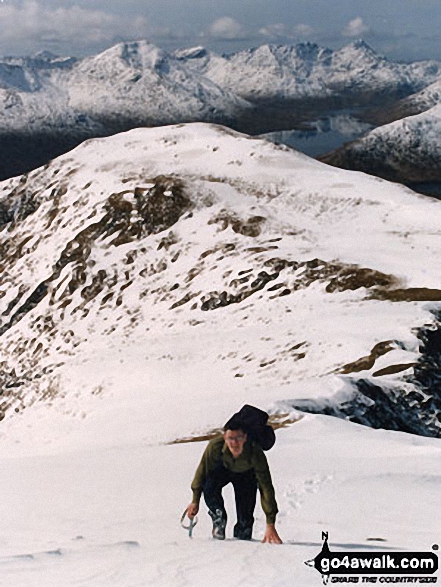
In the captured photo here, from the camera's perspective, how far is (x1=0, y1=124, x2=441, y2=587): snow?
9453 millimetres

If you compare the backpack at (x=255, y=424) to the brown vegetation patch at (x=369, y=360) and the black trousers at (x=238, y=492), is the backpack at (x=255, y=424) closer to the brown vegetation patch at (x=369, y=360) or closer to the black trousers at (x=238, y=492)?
the black trousers at (x=238, y=492)

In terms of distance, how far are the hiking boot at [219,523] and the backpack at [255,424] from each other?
1.74 meters

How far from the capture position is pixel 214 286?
4384 centimetres

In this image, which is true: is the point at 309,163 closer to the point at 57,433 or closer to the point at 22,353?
the point at 22,353

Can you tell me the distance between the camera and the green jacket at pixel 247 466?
835cm

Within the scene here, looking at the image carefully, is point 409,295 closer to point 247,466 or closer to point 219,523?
point 219,523

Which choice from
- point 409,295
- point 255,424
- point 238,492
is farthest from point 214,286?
A: point 255,424

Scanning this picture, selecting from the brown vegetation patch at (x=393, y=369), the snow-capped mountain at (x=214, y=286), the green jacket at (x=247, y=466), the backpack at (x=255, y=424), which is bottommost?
the snow-capped mountain at (x=214, y=286)

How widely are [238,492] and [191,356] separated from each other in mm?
25294

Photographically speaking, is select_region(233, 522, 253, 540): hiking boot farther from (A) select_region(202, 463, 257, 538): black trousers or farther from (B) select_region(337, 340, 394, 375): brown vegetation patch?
(B) select_region(337, 340, 394, 375): brown vegetation patch

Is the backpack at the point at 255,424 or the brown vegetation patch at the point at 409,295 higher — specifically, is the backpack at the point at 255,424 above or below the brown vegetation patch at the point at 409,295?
above

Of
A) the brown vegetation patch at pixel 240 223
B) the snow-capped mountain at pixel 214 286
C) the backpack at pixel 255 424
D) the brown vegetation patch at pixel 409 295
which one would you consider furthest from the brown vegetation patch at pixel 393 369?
the brown vegetation patch at pixel 240 223

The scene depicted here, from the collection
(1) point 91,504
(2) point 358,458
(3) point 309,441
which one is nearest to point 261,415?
(1) point 91,504

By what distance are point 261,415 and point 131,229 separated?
170 feet
